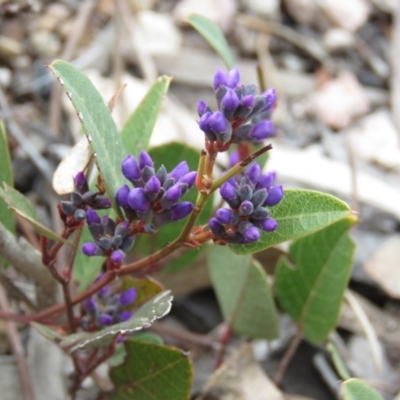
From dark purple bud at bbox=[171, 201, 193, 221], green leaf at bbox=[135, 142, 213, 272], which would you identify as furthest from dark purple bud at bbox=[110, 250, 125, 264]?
green leaf at bbox=[135, 142, 213, 272]

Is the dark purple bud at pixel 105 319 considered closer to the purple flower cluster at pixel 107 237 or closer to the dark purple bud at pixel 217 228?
the purple flower cluster at pixel 107 237

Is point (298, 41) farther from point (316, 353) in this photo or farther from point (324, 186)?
point (316, 353)

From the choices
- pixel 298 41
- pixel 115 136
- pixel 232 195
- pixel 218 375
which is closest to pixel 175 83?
pixel 298 41

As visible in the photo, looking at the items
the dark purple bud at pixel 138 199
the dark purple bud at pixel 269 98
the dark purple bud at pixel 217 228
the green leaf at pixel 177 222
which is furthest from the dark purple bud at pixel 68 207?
the green leaf at pixel 177 222

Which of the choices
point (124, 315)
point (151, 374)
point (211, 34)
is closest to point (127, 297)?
point (124, 315)

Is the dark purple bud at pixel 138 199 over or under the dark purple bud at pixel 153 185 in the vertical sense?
under

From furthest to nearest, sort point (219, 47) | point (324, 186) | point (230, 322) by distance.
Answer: point (324, 186), point (230, 322), point (219, 47)
